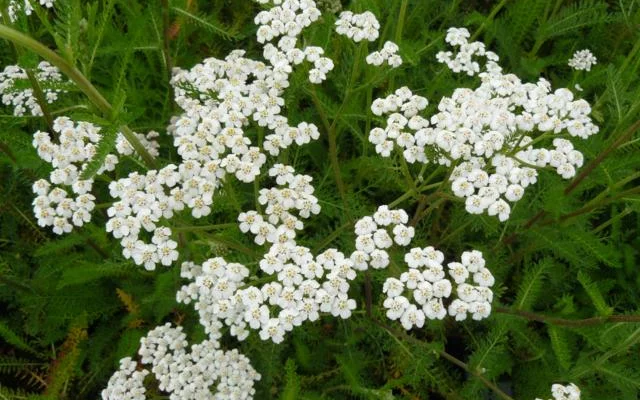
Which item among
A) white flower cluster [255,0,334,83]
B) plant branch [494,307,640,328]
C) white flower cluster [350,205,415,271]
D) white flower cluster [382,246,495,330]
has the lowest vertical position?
plant branch [494,307,640,328]

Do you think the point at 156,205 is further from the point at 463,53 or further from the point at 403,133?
the point at 463,53

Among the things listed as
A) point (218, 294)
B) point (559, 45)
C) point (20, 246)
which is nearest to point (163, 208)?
point (218, 294)

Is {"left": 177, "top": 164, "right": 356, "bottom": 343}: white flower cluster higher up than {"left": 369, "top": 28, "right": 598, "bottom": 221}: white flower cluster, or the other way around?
{"left": 369, "top": 28, "right": 598, "bottom": 221}: white flower cluster

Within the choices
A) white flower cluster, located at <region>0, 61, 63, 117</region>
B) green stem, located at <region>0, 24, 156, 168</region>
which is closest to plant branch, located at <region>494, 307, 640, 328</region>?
green stem, located at <region>0, 24, 156, 168</region>

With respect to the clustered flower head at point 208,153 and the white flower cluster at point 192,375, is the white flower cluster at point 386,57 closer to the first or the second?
the clustered flower head at point 208,153

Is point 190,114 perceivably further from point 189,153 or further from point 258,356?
point 258,356

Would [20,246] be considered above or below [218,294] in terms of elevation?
below

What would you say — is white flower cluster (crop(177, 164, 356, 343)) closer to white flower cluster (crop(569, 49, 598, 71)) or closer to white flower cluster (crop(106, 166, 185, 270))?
white flower cluster (crop(106, 166, 185, 270))
